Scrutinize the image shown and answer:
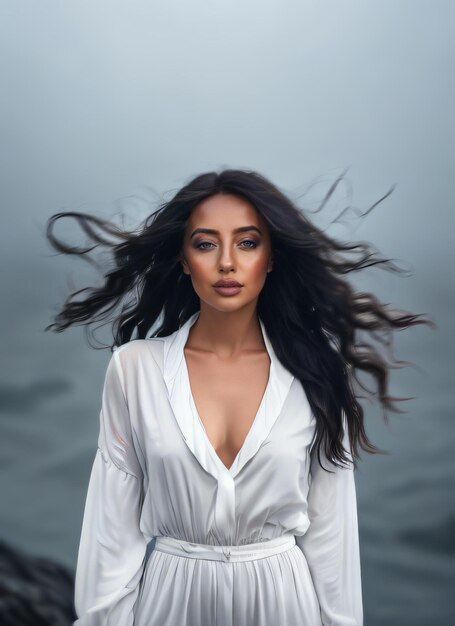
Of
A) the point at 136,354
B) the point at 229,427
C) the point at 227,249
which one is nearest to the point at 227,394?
the point at 229,427

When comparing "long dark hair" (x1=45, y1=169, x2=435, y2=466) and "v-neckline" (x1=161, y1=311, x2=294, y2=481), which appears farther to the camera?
"long dark hair" (x1=45, y1=169, x2=435, y2=466)

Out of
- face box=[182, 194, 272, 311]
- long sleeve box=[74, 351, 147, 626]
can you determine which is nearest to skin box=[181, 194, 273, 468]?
face box=[182, 194, 272, 311]

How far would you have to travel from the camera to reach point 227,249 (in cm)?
279

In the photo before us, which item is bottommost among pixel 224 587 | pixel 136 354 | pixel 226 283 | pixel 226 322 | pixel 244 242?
pixel 224 587

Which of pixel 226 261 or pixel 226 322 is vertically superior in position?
pixel 226 261

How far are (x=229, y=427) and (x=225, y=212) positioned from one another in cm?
54

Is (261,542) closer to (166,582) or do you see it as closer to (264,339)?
(166,582)

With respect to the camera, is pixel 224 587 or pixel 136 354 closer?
pixel 224 587

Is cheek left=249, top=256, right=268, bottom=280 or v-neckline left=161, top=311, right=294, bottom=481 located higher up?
cheek left=249, top=256, right=268, bottom=280

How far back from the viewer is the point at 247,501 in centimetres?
278

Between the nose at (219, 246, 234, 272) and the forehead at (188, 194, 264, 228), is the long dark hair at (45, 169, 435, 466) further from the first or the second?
the nose at (219, 246, 234, 272)

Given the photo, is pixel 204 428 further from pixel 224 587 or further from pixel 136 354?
pixel 224 587

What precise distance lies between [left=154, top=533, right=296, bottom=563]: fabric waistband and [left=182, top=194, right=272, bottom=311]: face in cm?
60

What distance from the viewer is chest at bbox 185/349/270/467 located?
2.82 metres
